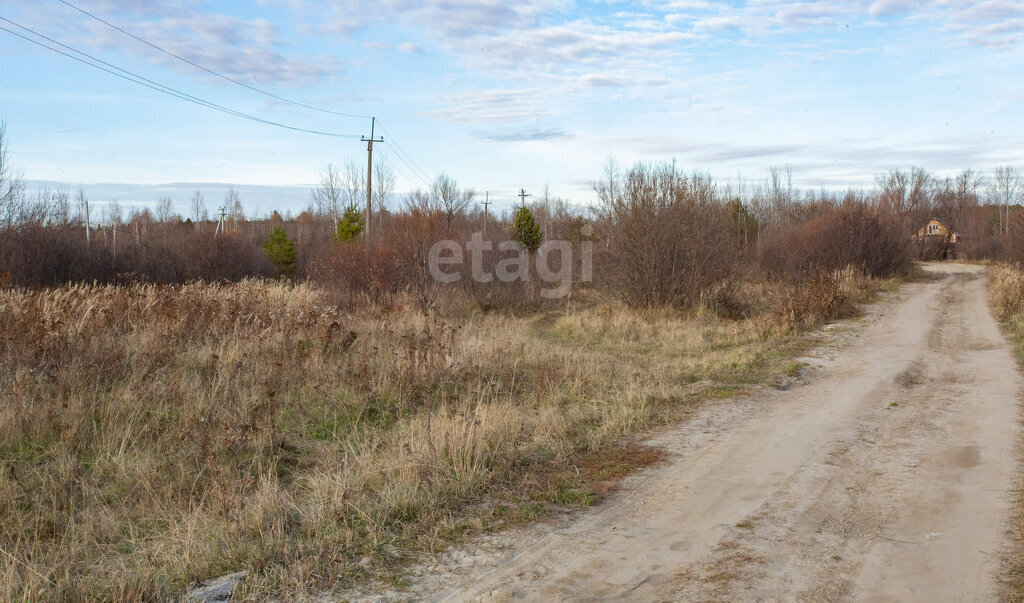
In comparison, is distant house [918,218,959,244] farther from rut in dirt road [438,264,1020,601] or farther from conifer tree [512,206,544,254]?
rut in dirt road [438,264,1020,601]

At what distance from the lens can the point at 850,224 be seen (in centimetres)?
2553

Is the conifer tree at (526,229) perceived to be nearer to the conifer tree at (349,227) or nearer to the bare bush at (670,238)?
the conifer tree at (349,227)

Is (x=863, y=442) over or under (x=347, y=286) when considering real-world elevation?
under

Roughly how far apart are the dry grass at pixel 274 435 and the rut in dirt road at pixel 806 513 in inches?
20.1

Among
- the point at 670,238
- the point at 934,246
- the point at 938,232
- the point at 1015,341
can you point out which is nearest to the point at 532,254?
the point at 670,238

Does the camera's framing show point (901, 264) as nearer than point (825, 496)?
No

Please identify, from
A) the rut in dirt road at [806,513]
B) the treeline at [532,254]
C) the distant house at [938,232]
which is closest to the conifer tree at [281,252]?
the treeline at [532,254]

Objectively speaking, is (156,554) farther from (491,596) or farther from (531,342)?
(531,342)

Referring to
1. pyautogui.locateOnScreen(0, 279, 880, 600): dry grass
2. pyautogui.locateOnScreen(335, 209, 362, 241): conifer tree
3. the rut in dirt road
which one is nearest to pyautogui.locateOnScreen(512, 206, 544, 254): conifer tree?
pyautogui.locateOnScreen(335, 209, 362, 241): conifer tree

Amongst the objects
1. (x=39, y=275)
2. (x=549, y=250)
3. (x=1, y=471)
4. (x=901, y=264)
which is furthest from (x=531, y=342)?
(x=901, y=264)

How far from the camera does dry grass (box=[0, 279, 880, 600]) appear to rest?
3.76 metres

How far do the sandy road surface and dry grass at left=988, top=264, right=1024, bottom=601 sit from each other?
0.07 m

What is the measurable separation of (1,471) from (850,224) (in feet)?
87.5

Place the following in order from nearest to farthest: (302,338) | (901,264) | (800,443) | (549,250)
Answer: (800,443) < (302,338) < (549,250) < (901,264)
